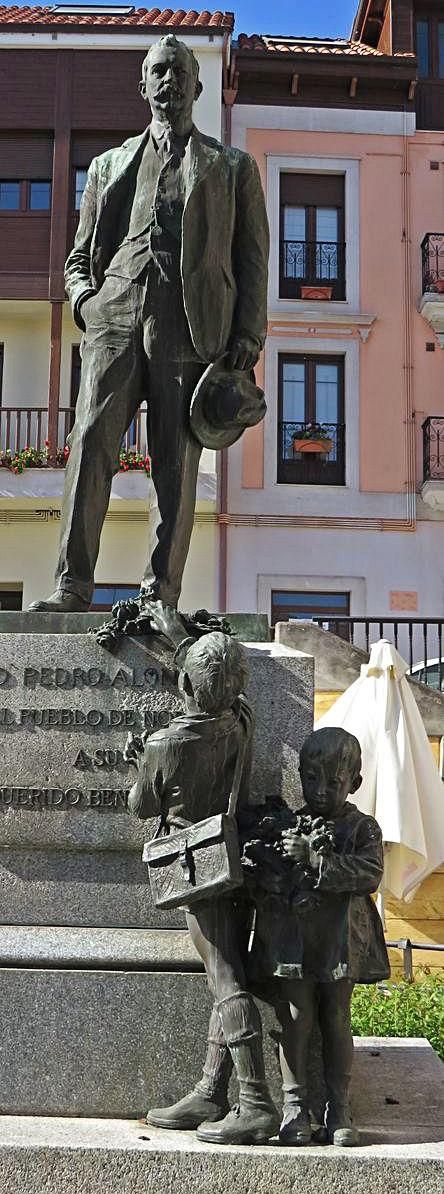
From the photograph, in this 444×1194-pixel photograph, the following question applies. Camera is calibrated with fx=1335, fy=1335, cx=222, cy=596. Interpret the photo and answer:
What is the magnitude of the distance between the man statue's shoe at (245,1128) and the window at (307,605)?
16.9 meters

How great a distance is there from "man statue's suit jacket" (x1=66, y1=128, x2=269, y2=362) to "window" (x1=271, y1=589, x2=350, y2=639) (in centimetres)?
1535

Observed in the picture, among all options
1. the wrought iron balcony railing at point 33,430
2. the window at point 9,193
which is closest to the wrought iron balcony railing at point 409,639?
the wrought iron balcony railing at point 33,430

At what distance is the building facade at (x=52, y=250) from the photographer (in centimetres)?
2069

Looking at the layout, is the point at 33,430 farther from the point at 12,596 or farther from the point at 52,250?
the point at 52,250

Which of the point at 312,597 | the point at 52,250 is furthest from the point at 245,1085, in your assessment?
the point at 52,250

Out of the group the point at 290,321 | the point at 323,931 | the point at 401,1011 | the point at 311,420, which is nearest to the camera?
the point at 323,931

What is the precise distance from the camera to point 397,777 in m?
8.84

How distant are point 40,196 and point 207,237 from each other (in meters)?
18.2

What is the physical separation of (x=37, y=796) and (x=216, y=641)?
0.93m


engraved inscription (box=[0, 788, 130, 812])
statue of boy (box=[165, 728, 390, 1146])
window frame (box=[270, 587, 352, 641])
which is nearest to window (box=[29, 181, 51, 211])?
window frame (box=[270, 587, 352, 641])

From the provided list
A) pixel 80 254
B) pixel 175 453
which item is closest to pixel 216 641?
pixel 175 453

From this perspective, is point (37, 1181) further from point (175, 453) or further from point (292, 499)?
point (292, 499)

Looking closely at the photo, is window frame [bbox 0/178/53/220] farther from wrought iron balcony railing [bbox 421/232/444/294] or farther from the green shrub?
the green shrub

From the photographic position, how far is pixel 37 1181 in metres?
3.44
